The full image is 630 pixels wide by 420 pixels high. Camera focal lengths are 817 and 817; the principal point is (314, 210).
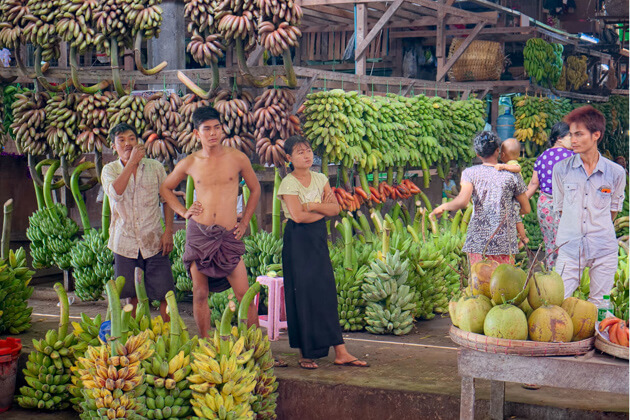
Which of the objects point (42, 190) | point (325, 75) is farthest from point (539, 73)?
point (42, 190)

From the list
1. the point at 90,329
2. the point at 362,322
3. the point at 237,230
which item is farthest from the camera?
the point at 362,322

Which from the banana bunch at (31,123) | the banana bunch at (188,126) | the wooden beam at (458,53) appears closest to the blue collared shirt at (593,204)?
the banana bunch at (188,126)

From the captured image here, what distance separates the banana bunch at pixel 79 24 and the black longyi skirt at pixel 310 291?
259 cm

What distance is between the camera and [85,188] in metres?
7.27

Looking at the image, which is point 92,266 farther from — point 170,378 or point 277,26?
point 170,378

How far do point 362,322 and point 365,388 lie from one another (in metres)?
1.62

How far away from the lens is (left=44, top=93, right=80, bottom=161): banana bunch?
6891 millimetres

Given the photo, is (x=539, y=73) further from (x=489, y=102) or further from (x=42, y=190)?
(x=42, y=190)

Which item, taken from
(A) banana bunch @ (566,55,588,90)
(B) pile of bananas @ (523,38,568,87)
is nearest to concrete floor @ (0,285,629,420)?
(B) pile of bananas @ (523,38,568,87)

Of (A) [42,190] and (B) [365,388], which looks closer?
(B) [365,388]

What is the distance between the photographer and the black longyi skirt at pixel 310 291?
511 cm

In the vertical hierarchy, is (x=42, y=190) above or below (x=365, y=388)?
above

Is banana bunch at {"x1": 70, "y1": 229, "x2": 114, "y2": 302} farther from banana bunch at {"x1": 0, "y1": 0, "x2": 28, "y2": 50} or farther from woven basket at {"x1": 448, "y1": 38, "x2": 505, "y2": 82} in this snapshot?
woven basket at {"x1": 448, "y1": 38, "x2": 505, "y2": 82}

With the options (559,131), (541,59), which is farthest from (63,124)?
(541,59)
